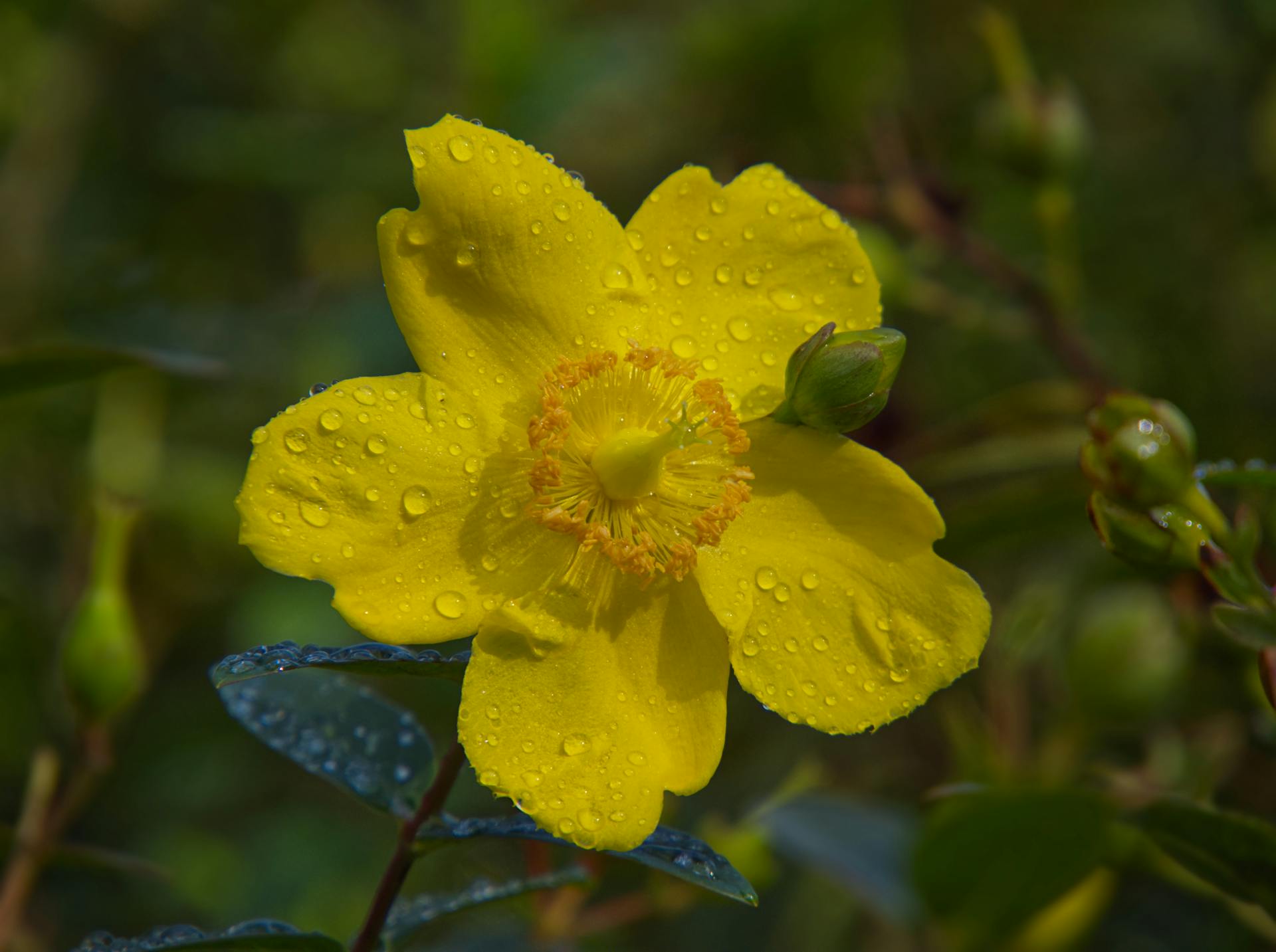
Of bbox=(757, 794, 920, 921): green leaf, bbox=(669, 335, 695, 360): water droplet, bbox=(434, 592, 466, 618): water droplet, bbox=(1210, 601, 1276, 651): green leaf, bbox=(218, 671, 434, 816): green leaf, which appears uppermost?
bbox=(1210, 601, 1276, 651): green leaf

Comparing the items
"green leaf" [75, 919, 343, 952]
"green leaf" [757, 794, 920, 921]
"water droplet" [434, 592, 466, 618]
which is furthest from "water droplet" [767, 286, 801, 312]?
"green leaf" [757, 794, 920, 921]

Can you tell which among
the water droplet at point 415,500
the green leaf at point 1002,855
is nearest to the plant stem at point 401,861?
the water droplet at point 415,500

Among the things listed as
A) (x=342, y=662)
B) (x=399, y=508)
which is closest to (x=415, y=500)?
(x=399, y=508)

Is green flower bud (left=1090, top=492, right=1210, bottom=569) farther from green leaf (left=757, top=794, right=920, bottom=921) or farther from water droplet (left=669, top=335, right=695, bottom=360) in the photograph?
green leaf (left=757, top=794, right=920, bottom=921)

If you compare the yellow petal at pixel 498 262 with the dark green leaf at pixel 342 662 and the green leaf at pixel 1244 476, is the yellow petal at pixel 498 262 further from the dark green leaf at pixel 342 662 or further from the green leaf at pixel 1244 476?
the green leaf at pixel 1244 476

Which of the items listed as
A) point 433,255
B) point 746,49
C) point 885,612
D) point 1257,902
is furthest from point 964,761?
point 746,49
